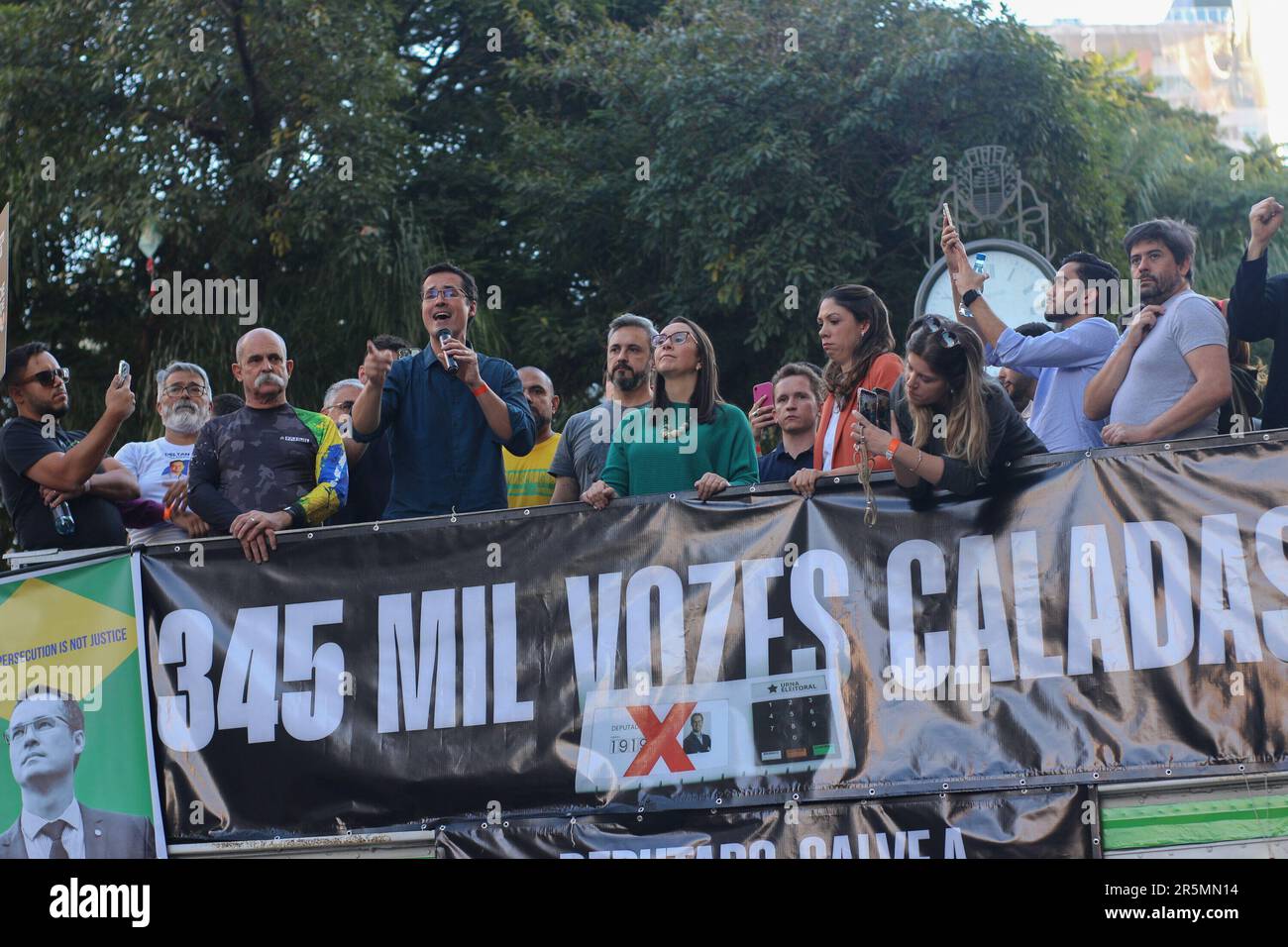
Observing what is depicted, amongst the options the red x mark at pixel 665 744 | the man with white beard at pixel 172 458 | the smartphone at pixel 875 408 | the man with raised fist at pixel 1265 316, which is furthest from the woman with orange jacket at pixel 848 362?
the man with white beard at pixel 172 458

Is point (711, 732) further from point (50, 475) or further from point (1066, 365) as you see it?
point (50, 475)

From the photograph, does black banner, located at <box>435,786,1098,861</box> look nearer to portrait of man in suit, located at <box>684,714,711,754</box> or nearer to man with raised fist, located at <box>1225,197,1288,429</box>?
portrait of man in suit, located at <box>684,714,711,754</box>

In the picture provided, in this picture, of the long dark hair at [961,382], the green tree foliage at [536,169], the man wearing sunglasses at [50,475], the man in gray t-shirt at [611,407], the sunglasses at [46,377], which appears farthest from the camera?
the green tree foliage at [536,169]

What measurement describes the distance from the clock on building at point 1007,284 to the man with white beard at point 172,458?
5.08m

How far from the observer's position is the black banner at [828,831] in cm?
559

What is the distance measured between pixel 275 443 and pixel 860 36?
12.6 metres

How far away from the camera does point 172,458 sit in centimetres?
776

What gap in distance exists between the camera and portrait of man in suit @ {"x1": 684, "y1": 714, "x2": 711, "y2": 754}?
5992 millimetres

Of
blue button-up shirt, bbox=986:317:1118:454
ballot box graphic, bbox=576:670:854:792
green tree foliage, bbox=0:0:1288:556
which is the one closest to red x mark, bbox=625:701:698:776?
ballot box graphic, bbox=576:670:854:792

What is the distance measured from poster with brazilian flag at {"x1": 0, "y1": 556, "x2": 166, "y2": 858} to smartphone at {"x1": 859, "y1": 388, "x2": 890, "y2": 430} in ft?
10.3

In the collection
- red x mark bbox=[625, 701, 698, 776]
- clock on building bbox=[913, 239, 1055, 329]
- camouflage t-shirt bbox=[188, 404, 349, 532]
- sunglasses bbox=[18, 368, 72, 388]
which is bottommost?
red x mark bbox=[625, 701, 698, 776]

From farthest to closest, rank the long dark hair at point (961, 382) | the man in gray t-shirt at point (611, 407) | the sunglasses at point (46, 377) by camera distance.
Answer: the sunglasses at point (46, 377)
the man in gray t-shirt at point (611, 407)
the long dark hair at point (961, 382)

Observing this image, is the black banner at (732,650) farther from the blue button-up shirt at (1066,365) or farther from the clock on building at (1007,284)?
the clock on building at (1007,284)
